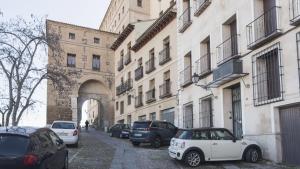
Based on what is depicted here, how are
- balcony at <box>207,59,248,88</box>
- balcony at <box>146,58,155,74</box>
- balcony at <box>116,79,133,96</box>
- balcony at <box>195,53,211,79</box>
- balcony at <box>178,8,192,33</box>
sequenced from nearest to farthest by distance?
balcony at <box>207,59,248,88</box>, balcony at <box>195,53,211,79</box>, balcony at <box>178,8,192,33</box>, balcony at <box>146,58,155,74</box>, balcony at <box>116,79,133,96</box>

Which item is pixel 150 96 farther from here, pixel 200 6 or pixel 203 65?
pixel 200 6

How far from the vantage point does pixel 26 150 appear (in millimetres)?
8180

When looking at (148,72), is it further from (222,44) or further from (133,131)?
(222,44)

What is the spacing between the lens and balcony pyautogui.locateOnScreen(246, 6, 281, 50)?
13.6m

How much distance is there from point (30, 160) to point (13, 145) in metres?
0.57

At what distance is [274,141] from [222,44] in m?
5.90

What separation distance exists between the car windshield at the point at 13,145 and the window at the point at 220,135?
7.65 metres

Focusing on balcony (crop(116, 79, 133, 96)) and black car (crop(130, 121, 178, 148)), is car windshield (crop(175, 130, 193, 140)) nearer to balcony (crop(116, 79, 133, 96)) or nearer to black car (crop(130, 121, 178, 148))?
black car (crop(130, 121, 178, 148))

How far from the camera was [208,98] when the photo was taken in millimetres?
20156

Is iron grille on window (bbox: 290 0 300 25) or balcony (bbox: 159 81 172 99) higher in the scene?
iron grille on window (bbox: 290 0 300 25)

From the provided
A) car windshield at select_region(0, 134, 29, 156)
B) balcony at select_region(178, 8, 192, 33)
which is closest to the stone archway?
balcony at select_region(178, 8, 192, 33)

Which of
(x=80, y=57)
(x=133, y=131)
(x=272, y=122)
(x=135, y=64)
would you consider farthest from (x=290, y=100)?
(x=80, y=57)

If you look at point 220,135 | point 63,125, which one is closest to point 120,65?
point 63,125

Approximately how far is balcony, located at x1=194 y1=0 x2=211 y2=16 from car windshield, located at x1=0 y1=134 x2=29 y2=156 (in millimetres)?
13839
